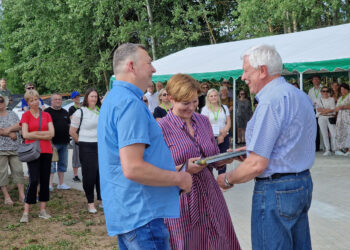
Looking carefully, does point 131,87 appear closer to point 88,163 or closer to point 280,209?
point 280,209

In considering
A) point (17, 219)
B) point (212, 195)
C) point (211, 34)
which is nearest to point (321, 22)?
point (211, 34)

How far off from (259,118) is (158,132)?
1.98ft

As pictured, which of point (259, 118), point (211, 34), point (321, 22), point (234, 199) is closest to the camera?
point (259, 118)

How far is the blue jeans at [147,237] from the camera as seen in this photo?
2342 millimetres

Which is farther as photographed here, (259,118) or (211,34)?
(211,34)

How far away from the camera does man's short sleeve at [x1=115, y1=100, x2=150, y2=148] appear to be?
2209mm

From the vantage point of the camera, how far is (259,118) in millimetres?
2607

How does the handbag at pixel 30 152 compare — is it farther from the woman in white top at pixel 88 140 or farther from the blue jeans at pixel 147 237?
the blue jeans at pixel 147 237

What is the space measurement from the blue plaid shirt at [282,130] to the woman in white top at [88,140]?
4647 millimetres

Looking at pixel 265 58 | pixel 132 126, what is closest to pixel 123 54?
pixel 132 126

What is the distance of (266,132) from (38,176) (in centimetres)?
484

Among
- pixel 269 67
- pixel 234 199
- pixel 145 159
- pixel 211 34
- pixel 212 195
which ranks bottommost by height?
pixel 234 199

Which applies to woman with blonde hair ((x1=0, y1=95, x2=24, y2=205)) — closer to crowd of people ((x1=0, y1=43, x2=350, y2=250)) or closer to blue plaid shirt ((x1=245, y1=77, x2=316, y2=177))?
crowd of people ((x1=0, y1=43, x2=350, y2=250))

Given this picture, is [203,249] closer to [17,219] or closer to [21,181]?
[17,219]
